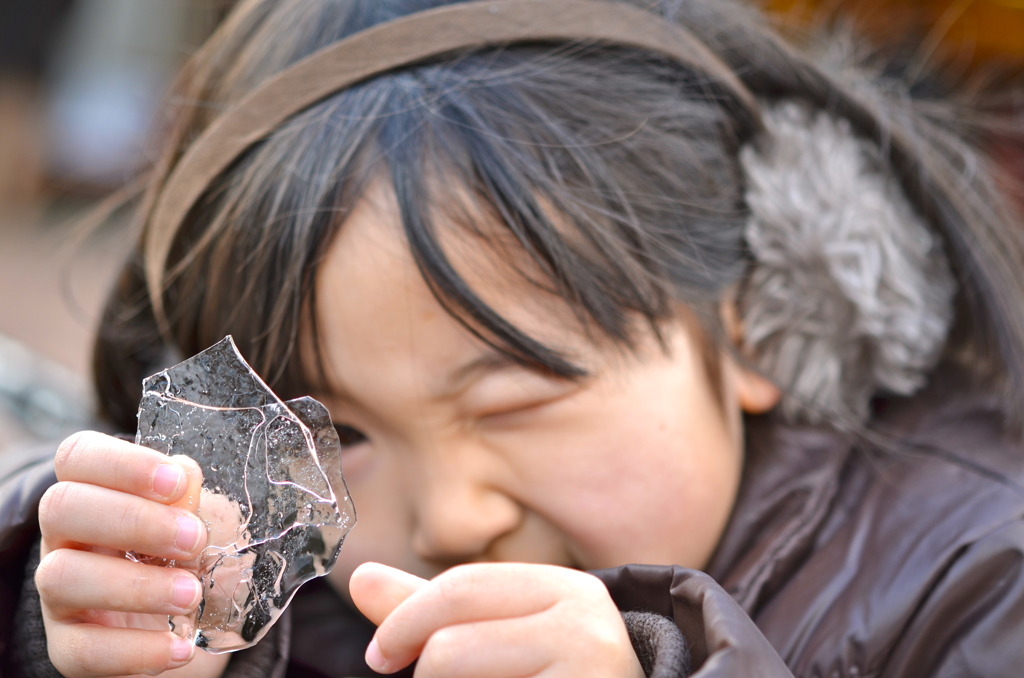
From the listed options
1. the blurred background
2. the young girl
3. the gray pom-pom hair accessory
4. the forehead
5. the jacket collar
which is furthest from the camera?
the blurred background

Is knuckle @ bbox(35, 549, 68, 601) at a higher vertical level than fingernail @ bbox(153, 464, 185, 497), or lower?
lower

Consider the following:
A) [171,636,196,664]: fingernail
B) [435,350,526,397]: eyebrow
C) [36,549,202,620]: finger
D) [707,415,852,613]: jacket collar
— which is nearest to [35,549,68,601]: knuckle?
[36,549,202,620]: finger

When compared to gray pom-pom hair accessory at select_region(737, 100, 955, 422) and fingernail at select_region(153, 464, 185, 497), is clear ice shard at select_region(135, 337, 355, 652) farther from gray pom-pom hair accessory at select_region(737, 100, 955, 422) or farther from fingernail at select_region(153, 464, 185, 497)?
gray pom-pom hair accessory at select_region(737, 100, 955, 422)

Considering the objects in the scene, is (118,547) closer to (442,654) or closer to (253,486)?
(253,486)

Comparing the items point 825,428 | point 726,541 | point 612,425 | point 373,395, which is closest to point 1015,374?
point 825,428

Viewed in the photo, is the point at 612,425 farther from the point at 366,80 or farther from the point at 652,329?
the point at 366,80
